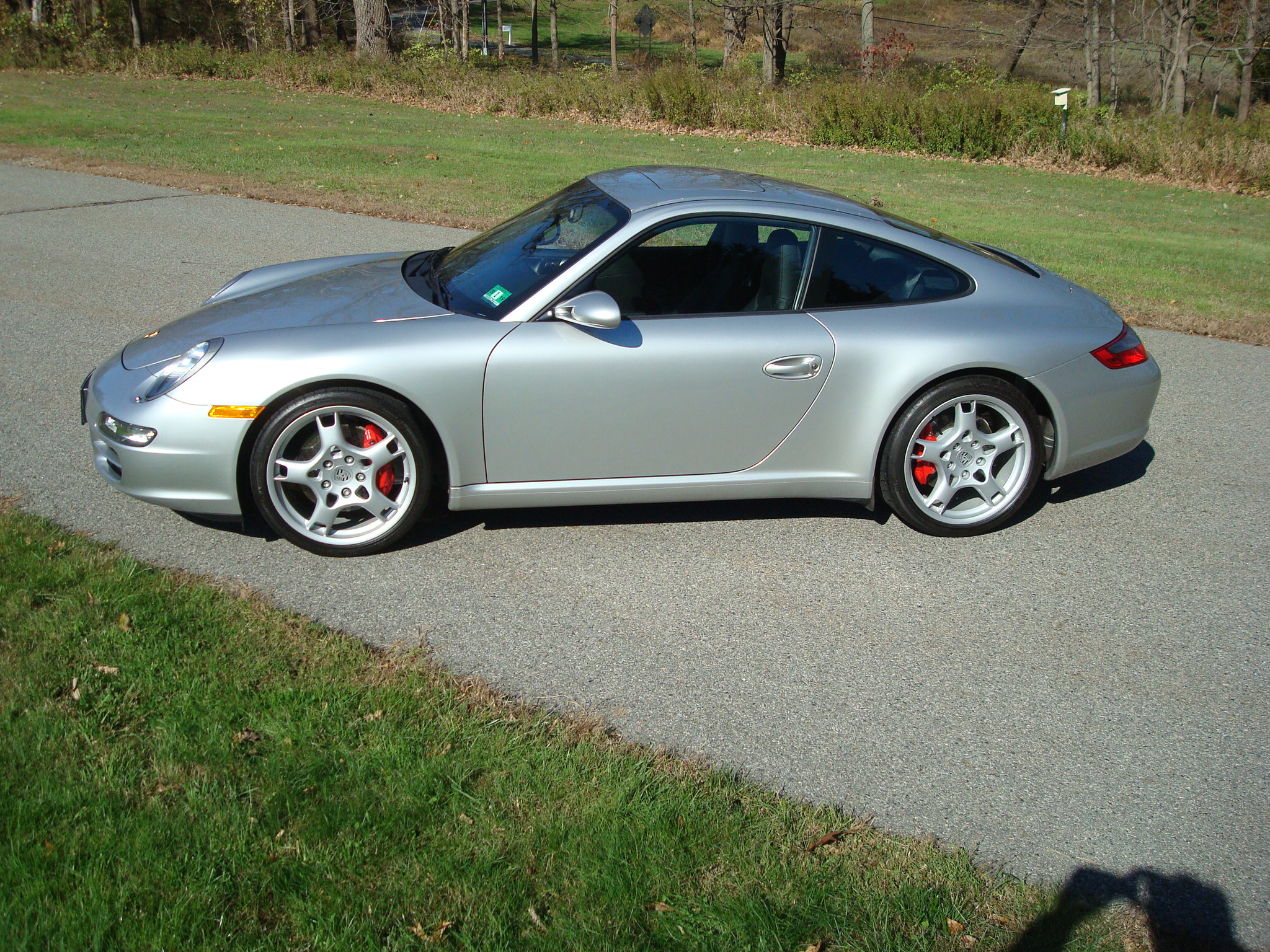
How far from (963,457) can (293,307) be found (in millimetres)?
3034

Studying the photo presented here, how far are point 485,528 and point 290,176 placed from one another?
1043cm

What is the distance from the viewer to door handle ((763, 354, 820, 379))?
4.42m

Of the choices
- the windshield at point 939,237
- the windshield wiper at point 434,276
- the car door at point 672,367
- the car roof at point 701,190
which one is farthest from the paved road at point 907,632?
the car roof at point 701,190

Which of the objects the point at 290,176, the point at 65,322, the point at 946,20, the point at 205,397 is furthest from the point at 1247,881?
the point at 946,20

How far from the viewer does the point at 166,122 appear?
19.1 m

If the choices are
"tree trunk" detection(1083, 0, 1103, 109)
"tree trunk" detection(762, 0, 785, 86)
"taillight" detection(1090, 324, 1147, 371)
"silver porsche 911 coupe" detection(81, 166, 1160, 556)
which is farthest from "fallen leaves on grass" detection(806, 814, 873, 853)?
"tree trunk" detection(1083, 0, 1103, 109)

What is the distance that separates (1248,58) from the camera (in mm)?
30125

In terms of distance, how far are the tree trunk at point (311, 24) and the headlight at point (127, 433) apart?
33.5 m

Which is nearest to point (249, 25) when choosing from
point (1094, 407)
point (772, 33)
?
point (772, 33)

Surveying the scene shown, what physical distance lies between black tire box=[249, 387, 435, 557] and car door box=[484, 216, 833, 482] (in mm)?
345

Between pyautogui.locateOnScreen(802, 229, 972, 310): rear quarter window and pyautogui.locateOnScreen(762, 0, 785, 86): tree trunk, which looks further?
pyautogui.locateOnScreen(762, 0, 785, 86): tree trunk

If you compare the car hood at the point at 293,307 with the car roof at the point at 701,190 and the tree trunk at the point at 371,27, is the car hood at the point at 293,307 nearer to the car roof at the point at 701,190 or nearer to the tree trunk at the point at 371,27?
the car roof at the point at 701,190

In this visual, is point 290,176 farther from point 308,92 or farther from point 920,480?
point 308,92

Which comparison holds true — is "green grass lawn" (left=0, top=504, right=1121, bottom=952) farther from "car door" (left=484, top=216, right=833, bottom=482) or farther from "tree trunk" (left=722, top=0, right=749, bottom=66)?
"tree trunk" (left=722, top=0, right=749, bottom=66)
